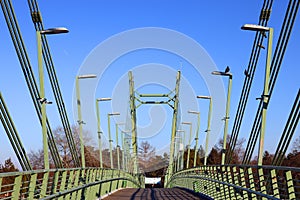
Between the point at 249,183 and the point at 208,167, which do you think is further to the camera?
the point at 208,167

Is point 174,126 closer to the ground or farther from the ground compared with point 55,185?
farther from the ground

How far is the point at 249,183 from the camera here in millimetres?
12984

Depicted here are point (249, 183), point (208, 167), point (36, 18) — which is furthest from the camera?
point (208, 167)

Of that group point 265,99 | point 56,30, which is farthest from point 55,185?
point 265,99

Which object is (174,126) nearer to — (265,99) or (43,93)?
(265,99)

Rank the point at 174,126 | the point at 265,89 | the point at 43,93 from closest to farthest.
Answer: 1. the point at 43,93
2. the point at 265,89
3. the point at 174,126

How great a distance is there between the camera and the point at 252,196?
41.4 feet

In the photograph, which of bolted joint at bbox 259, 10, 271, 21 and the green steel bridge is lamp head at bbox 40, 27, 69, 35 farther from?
bolted joint at bbox 259, 10, 271, 21

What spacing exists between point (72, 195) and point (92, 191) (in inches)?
162

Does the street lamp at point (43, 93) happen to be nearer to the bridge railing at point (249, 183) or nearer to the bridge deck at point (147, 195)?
the bridge railing at point (249, 183)

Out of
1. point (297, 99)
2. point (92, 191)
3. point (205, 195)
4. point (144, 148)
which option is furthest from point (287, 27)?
point (144, 148)

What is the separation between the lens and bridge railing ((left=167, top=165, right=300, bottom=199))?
908 cm

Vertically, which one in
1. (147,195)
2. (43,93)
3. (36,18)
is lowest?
(147,195)

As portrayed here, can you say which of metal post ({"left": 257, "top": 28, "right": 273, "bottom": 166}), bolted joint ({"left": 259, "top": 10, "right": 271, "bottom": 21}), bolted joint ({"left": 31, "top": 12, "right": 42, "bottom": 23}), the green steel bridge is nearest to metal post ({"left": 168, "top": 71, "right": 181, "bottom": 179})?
the green steel bridge
